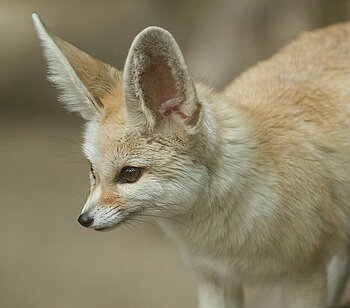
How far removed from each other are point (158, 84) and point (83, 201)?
16.3 feet

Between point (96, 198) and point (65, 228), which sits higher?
point (96, 198)

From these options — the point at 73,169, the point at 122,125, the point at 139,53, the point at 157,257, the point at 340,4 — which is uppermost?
the point at 340,4

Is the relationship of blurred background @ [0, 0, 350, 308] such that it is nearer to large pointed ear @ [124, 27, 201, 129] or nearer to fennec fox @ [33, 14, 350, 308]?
fennec fox @ [33, 14, 350, 308]

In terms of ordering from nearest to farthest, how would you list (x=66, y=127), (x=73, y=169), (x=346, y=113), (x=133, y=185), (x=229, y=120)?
(x=133, y=185) < (x=229, y=120) < (x=346, y=113) < (x=73, y=169) < (x=66, y=127)

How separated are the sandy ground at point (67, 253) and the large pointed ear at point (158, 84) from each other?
91.3 inches

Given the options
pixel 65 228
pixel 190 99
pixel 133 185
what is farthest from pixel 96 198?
pixel 65 228

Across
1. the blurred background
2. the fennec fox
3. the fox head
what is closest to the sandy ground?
the blurred background

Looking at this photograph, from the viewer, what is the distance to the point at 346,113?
15.5 ft

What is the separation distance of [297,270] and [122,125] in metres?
1.28

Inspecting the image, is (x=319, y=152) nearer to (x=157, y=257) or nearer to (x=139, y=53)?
(x=139, y=53)

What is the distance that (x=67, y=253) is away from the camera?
816 cm

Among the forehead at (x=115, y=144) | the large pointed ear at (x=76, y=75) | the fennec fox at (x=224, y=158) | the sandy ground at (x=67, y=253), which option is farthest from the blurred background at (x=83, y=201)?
the forehead at (x=115, y=144)

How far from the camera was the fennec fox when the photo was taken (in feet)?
12.9

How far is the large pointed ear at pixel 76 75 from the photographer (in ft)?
13.5
